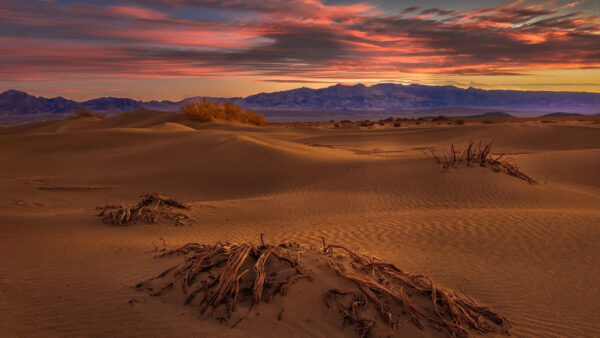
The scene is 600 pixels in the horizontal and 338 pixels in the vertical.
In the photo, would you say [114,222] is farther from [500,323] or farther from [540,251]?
[540,251]

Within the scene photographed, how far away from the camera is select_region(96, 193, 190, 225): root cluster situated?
7297mm

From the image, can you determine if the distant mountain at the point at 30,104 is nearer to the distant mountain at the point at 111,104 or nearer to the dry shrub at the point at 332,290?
the distant mountain at the point at 111,104

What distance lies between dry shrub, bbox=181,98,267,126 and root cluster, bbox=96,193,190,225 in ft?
100.0

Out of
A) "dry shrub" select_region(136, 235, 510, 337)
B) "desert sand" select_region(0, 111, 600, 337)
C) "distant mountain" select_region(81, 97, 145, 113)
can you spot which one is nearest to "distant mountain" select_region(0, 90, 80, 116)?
"distant mountain" select_region(81, 97, 145, 113)

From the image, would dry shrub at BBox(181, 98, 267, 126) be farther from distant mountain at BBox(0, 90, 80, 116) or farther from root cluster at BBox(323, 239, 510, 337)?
distant mountain at BBox(0, 90, 80, 116)

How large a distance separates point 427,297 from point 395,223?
4258 millimetres

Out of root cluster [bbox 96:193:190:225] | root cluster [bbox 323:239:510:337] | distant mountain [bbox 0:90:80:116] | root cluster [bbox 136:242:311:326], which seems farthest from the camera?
distant mountain [bbox 0:90:80:116]

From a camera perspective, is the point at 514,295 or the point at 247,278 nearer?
the point at 247,278

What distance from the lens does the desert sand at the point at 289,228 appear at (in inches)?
130

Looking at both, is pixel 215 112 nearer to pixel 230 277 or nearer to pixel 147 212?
pixel 147 212

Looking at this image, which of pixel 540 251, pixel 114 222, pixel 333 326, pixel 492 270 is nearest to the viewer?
pixel 333 326

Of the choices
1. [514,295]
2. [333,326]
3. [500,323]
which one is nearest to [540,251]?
[514,295]

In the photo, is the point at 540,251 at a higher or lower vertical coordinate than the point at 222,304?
lower

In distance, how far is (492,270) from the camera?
16.2 feet
